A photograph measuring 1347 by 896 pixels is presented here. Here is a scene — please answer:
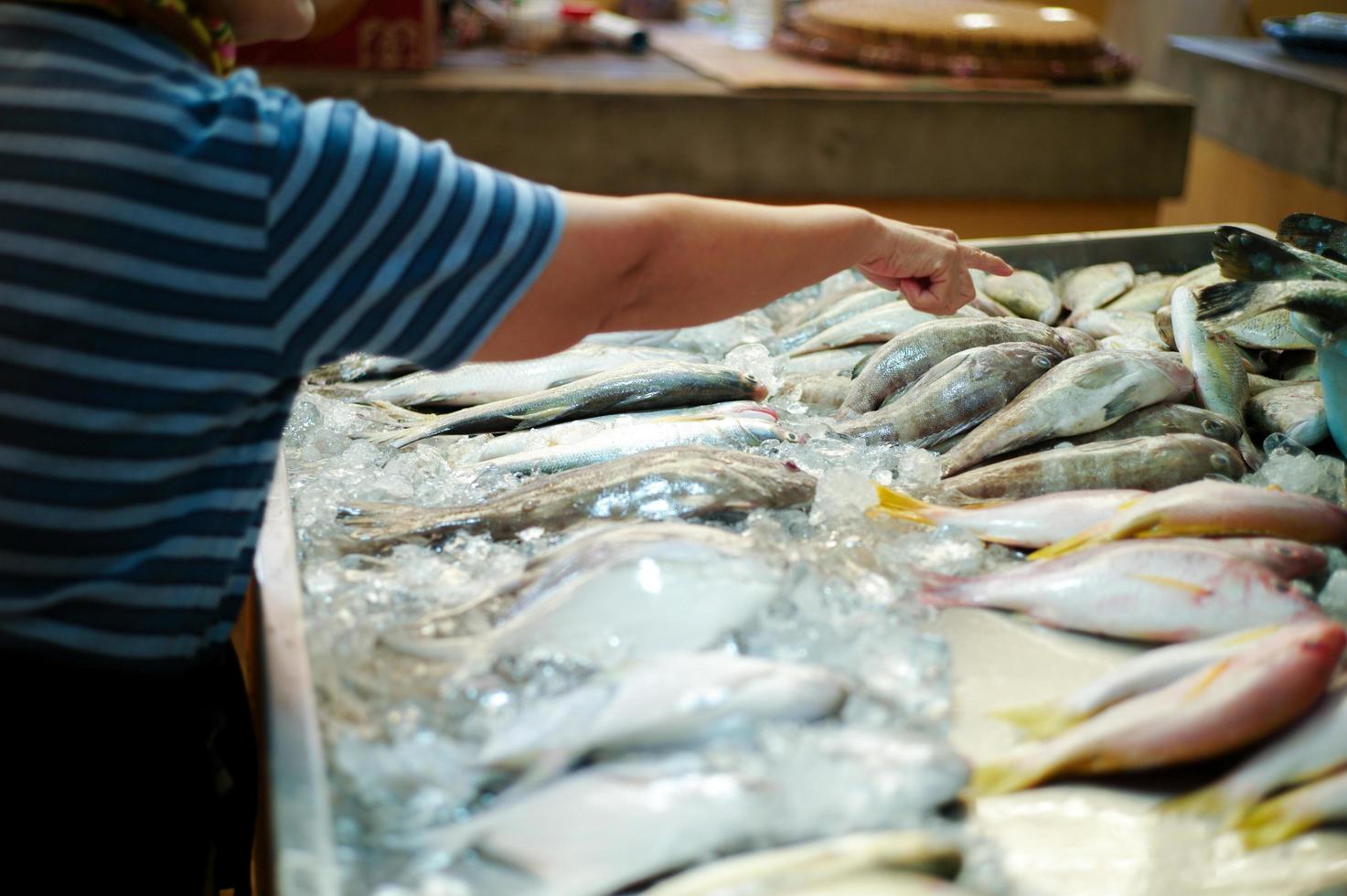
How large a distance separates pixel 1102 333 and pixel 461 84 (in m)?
3.18

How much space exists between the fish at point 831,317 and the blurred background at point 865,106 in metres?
2.51

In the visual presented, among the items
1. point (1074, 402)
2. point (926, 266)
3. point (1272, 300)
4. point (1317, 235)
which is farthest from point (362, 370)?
point (1317, 235)

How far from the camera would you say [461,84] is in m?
5.10

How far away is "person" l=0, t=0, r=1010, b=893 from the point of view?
1.29 metres

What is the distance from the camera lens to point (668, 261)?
1.65 m

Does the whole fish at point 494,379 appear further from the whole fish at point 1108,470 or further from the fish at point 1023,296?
the fish at point 1023,296

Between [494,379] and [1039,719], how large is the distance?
143cm

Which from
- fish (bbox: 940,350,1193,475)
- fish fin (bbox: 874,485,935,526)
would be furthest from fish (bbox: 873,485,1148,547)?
fish (bbox: 940,350,1193,475)

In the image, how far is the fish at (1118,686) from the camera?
149cm

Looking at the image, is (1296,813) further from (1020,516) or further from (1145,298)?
(1145,298)

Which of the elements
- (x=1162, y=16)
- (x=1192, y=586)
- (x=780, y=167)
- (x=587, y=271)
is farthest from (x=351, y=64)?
(x=1162, y=16)

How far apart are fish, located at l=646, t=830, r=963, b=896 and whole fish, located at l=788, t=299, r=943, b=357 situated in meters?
1.67

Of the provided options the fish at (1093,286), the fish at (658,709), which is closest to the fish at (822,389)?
the fish at (1093,286)

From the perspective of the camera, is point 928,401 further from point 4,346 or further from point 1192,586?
point 4,346
